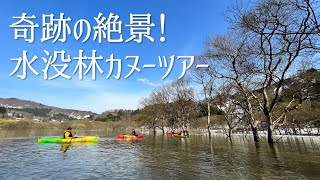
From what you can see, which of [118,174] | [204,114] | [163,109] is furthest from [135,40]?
[204,114]

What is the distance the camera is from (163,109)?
74312 mm

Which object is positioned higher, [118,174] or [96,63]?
[96,63]

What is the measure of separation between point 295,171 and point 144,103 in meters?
74.0

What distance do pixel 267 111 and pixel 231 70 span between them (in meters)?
5.84

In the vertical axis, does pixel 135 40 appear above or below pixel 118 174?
above

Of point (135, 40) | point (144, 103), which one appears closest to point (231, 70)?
point (135, 40)

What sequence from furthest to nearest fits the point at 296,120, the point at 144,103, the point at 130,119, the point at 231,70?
the point at 130,119
the point at 144,103
the point at 296,120
the point at 231,70

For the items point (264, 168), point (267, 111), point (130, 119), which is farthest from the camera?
point (130, 119)

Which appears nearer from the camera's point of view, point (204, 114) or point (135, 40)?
point (135, 40)

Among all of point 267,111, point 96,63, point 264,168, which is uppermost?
point 96,63

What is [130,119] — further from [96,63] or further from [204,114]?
[96,63]

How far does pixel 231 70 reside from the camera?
2831 centimetres

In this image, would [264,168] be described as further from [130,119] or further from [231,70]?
[130,119]

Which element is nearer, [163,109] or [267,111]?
[267,111]
